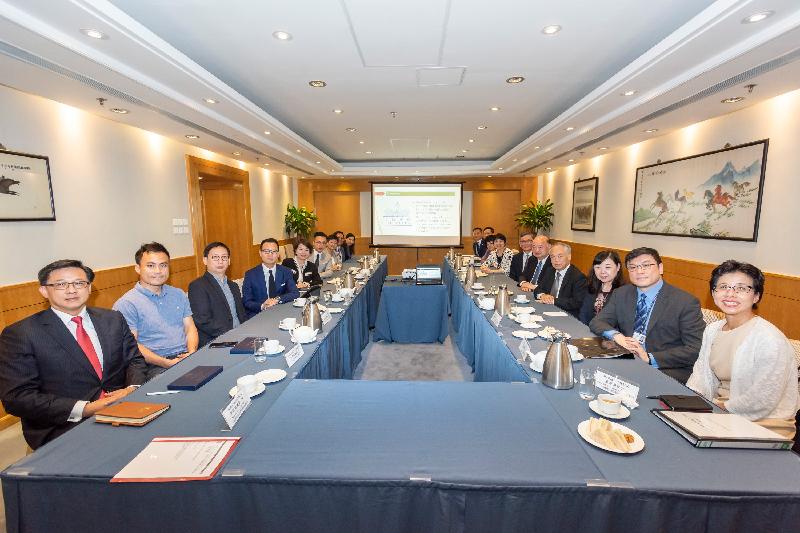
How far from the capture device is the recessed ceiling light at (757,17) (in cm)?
199

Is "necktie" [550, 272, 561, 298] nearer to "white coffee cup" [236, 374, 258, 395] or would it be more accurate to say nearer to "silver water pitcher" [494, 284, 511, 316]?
"silver water pitcher" [494, 284, 511, 316]

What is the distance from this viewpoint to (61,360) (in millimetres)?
1706

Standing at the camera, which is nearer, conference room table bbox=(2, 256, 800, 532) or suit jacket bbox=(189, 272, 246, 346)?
conference room table bbox=(2, 256, 800, 532)

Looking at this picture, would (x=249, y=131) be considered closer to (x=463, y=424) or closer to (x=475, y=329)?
(x=475, y=329)

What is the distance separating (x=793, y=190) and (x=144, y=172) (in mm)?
6884

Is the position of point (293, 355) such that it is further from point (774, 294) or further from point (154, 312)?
point (774, 294)

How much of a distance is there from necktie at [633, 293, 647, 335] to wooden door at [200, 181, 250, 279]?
664 cm

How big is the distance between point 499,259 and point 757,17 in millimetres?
4639

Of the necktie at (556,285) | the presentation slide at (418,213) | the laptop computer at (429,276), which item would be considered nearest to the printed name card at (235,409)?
the necktie at (556,285)

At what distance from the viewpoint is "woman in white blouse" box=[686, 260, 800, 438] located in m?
1.49

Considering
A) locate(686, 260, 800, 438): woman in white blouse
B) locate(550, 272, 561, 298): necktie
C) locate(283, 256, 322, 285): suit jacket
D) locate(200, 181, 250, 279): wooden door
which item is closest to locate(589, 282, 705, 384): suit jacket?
locate(686, 260, 800, 438): woman in white blouse

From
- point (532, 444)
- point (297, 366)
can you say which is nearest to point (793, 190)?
point (532, 444)

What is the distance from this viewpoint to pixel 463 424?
1299 millimetres

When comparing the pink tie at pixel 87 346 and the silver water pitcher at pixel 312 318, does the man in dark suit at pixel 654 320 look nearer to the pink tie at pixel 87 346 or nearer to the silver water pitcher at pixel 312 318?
the silver water pitcher at pixel 312 318
